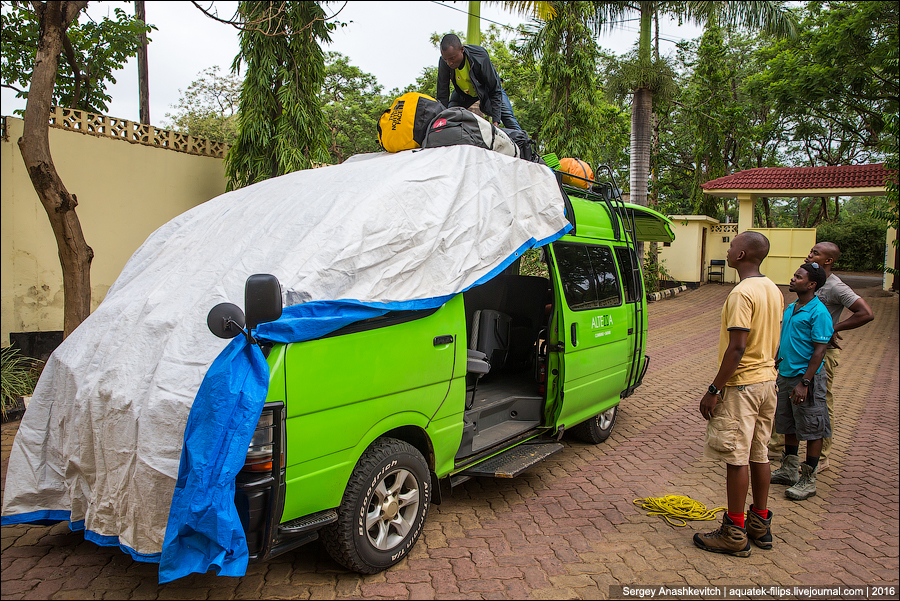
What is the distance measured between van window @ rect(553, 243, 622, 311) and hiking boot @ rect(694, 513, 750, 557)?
6.31 feet

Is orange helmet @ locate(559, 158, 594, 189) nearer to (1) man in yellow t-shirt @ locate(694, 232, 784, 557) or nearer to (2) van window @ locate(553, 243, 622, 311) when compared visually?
(2) van window @ locate(553, 243, 622, 311)

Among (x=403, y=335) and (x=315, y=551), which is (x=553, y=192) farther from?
(x=315, y=551)

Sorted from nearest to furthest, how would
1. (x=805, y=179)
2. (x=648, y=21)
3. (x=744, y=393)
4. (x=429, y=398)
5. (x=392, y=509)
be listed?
1. (x=392, y=509)
2. (x=429, y=398)
3. (x=744, y=393)
4. (x=648, y=21)
5. (x=805, y=179)

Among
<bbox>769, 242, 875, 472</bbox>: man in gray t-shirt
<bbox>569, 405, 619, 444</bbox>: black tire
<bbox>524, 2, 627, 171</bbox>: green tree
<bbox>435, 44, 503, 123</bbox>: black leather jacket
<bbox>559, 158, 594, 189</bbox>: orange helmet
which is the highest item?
<bbox>524, 2, 627, 171</bbox>: green tree

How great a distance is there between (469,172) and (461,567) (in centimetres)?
250

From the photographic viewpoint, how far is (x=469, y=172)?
157 inches

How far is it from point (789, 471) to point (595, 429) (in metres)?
1.66

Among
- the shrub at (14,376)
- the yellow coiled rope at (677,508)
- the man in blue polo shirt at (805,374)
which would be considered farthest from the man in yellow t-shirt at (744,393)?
the shrub at (14,376)

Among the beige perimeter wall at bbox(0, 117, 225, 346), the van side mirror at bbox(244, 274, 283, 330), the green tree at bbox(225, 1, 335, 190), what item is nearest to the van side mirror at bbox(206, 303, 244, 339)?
the van side mirror at bbox(244, 274, 283, 330)

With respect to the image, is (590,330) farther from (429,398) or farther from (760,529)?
(429,398)

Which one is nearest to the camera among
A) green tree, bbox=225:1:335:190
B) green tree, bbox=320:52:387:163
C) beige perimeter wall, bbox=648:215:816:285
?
green tree, bbox=225:1:335:190

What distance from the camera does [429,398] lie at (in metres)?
3.53

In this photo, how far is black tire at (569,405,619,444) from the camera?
573cm

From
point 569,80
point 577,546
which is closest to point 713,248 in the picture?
point 569,80
